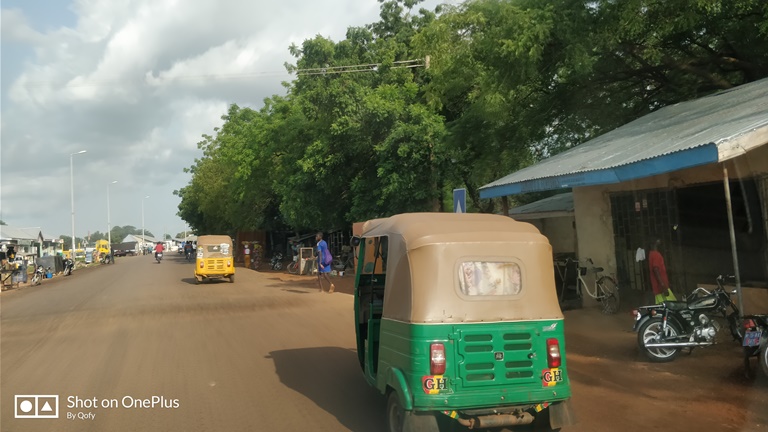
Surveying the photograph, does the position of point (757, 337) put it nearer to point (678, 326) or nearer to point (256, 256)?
point (678, 326)

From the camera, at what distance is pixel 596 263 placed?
44.1 ft

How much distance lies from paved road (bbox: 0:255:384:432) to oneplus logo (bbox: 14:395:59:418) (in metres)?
0.10

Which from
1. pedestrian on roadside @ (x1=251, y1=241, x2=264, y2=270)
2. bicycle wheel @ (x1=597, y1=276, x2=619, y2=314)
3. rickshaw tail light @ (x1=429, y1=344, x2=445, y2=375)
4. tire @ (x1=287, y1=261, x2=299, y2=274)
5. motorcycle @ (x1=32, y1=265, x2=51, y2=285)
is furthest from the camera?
pedestrian on roadside @ (x1=251, y1=241, x2=264, y2=270)

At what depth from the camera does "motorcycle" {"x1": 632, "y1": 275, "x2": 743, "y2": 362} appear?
8359mm

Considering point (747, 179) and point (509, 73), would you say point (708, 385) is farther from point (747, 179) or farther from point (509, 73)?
point (509, 73)

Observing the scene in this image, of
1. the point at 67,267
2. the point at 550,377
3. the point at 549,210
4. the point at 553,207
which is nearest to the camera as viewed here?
the point at 550,377

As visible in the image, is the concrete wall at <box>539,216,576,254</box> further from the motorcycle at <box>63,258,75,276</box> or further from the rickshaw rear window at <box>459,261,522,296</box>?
the motorcycle at <box>63,258,75,276</box>

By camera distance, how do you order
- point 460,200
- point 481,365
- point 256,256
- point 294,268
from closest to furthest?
1. point 481,365
2. point 460,200
3. point 294,268
4. point 256,256

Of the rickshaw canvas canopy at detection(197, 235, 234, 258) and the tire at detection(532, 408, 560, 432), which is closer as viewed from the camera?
the tire at detection(532, 408, 560, 432)

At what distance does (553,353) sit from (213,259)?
22.4 metres

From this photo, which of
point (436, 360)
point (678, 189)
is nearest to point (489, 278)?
point (436, 360)

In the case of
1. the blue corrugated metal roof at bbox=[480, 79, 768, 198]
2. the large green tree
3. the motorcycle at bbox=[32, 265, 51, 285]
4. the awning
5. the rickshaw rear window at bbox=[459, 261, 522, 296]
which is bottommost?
the motorcycle at bbox=[32, 265, 51, 285]

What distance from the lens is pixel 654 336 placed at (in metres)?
8.46

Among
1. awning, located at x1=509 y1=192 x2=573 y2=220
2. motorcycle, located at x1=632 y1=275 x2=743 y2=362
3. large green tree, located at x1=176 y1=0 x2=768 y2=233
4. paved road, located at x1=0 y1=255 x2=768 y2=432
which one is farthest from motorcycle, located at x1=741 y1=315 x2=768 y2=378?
awning, located at x1=509 y1=192 x2=573 y2=220
